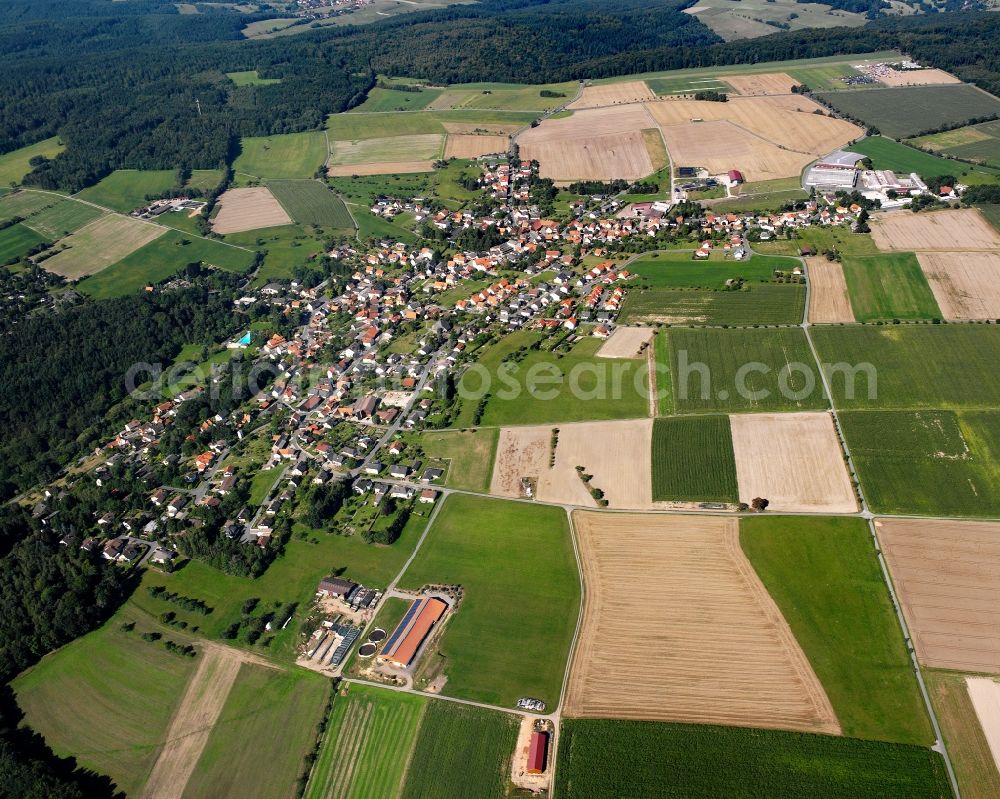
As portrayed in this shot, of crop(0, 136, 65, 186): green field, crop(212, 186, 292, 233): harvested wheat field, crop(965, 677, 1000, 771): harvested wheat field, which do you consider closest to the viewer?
crop(965, 677, 1000, 771): harvested wheat field

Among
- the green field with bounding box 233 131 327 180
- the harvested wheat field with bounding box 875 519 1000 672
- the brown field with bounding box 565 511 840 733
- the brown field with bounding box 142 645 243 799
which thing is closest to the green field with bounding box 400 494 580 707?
the brown field with bounding box 565 511 840 733

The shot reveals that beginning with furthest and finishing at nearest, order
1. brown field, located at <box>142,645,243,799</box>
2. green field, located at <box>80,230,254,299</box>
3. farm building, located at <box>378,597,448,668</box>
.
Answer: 1. green field, located at <box>80,230,254,299</box>
2. farm building, located at <box>378,597,448,668</box>
3. brown field, located at <box>142,645,243,799</box>

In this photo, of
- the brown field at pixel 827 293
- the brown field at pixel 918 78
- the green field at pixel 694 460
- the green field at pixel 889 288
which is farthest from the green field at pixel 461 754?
the brown field at pixel 918 78

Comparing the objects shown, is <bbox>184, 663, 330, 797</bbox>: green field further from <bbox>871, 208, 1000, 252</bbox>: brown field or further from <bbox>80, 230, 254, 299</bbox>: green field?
<bbox>871, 208, 1000, 252</bbox>: brown field

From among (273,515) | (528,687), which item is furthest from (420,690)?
(273,515)

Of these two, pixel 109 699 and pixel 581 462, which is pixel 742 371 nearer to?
pixel 581 462

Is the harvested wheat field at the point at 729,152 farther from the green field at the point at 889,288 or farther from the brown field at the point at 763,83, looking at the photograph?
A: the green field at the point at 889,288
